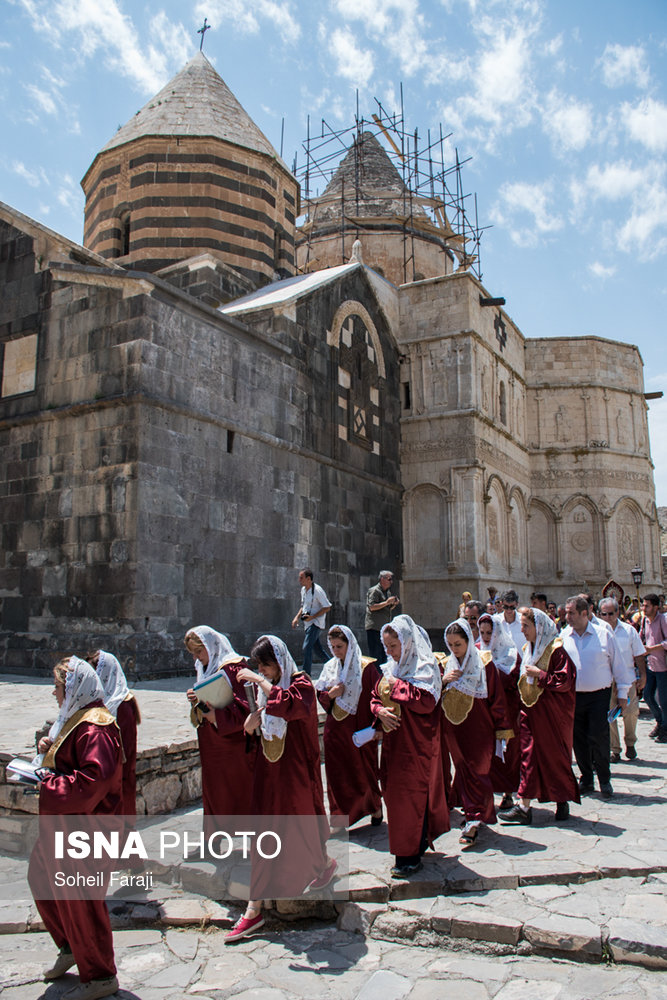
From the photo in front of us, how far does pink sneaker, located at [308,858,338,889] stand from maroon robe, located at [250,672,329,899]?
0.03m

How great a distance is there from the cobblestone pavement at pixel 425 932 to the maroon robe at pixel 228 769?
1.25ft

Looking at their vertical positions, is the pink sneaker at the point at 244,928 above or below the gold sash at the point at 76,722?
below

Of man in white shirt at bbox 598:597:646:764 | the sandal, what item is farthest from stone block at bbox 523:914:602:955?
man in white shirt at bbox 598:597:646:764

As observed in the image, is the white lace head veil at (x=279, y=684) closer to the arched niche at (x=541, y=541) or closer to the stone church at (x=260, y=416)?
the stone church at (x=260, y=416)

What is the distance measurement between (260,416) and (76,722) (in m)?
8.90

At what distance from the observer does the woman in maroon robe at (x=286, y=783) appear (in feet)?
13.5

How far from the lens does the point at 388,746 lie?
4.55m

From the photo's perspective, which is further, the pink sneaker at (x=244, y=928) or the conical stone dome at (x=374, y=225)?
the conical stone dome at (x=374, y=225)

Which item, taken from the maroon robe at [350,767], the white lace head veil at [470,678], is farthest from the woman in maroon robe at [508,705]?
the maroon robe at [350,767]

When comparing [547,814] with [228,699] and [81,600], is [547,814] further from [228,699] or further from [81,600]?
[81,600]

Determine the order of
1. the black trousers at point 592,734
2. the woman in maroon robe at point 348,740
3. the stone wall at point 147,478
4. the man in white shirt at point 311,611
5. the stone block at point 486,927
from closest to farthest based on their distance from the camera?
the stone block at point 486,927
the woman in maroon robe at point 348,740
the black trousers at point 592,734
the man in white shirt at point 311,611
the stone wall at point 147,478

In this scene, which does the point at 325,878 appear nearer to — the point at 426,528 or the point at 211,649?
the point at 211,649

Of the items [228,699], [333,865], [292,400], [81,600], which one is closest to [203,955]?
[333,865]

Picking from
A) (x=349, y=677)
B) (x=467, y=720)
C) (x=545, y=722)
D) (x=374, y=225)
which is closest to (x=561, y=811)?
(x=545, y=722)
